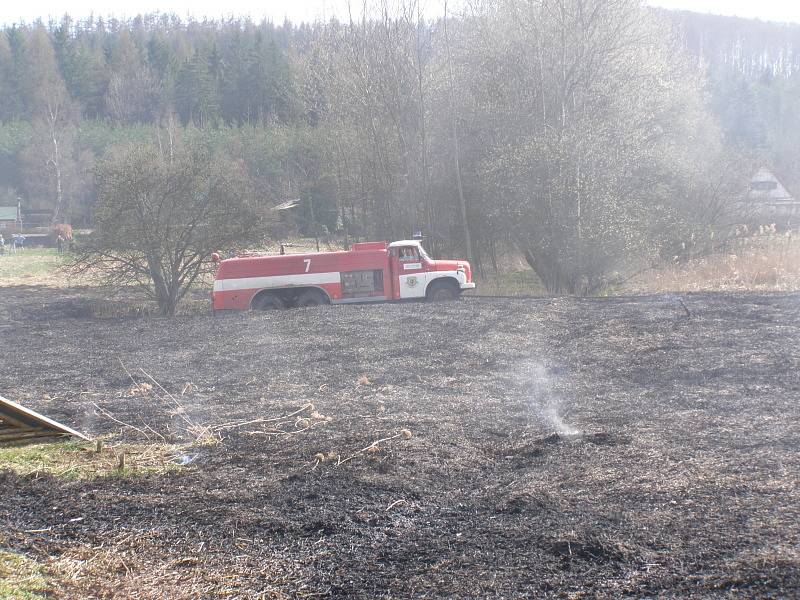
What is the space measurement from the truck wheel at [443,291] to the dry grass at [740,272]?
5878mm

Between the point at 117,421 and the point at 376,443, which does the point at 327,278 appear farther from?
the point at 376,443

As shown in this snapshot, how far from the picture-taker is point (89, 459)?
774cm

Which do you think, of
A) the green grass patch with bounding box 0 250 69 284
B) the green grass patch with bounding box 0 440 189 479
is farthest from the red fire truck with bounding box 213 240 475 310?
the green grass patch with bounding box 0 440 189 479

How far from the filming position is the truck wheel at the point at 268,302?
21.3 m

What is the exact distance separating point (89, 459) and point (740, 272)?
64.6 ft

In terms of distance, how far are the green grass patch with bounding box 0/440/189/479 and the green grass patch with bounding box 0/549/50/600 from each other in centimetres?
187

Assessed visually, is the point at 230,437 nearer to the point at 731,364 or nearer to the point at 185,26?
the point at 731,364

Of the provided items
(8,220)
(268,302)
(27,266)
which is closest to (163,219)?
(268,302)

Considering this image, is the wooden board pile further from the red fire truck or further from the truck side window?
the truck side window

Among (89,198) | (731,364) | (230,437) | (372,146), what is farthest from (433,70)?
(89,198)

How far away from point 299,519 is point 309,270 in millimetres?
15582

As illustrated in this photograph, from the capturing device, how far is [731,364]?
1038cm

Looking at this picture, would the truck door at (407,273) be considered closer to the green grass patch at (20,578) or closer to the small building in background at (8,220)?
the green grass patch at (20,578)

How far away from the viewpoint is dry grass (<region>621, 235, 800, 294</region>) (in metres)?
21.0
